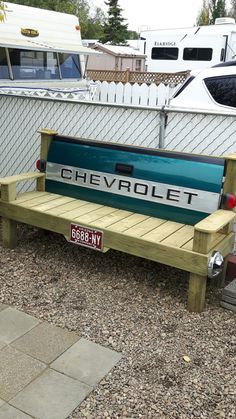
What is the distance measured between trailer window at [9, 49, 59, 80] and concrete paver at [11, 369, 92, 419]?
7.09 meters

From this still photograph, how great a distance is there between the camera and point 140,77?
18.1 m

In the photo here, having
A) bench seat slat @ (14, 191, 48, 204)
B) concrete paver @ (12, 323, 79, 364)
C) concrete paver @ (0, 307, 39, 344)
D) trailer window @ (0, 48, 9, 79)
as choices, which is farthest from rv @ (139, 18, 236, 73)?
concrete paver @ (12, 323, 79, 364)

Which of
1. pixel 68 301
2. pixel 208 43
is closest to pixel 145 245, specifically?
pixel 68 301

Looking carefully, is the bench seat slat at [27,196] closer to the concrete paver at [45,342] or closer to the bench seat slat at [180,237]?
the concrete paver at [45,342]

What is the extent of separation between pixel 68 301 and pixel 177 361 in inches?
44.5

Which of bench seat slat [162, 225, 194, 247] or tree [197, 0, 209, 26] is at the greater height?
tree [197, 0, 209, 26]

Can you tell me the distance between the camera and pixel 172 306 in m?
3.64

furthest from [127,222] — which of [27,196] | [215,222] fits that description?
[27,196]

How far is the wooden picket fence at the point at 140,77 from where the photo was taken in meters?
16.4

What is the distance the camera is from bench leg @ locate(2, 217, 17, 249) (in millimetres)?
4551

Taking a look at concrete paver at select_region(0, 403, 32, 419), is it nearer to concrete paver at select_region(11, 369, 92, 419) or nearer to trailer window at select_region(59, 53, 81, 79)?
concrete paver at select_region(11, 369, 92, 419)

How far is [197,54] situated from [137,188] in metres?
18.6

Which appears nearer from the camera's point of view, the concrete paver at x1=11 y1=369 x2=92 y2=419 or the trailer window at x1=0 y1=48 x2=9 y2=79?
the concrete paver at x1=11 y1=369 x2=92 y2=419

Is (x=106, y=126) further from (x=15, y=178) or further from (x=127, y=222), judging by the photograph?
(x=127, y=222)
